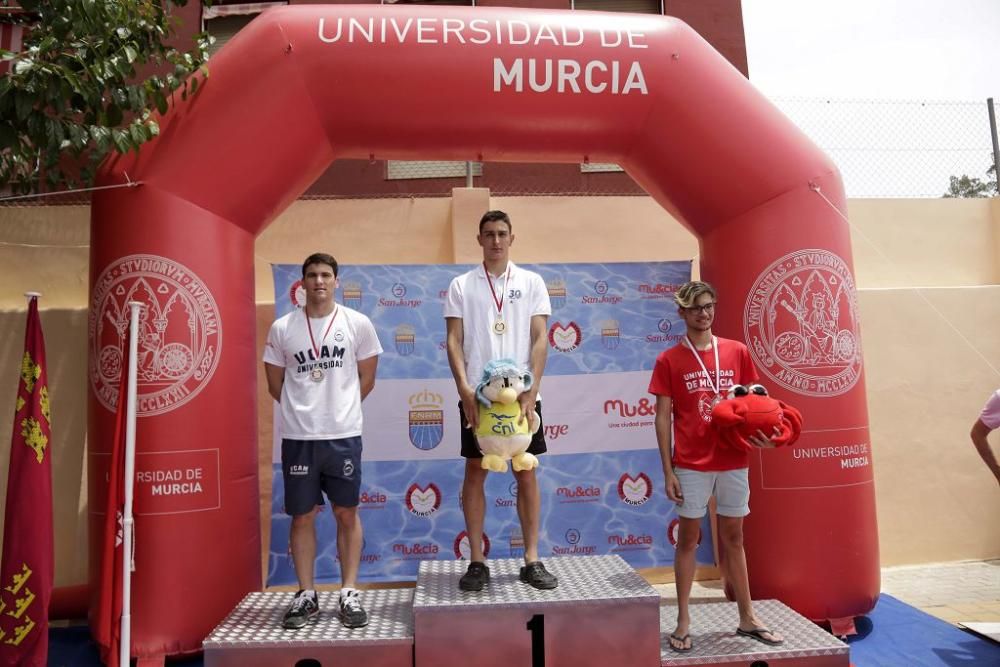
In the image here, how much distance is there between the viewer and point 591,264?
4922mm

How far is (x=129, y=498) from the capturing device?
10.3 ft

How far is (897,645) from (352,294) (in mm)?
3573

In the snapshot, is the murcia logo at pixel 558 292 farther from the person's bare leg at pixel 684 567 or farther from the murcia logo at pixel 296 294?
the person's bare leg at pixel 684 567

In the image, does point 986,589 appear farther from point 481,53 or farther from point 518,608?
point 481,53

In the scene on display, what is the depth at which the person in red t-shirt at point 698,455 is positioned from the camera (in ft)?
10.5

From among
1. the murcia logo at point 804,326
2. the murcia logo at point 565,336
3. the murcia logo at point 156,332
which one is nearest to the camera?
the murcia logo at point 156,332

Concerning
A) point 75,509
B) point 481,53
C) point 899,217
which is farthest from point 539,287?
point 899,217

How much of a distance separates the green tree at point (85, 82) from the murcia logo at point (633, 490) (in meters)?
3.39

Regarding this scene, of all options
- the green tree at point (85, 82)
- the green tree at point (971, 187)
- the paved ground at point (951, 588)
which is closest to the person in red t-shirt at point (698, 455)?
the paved ground at point (951, 588)

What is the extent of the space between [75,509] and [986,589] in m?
5.71

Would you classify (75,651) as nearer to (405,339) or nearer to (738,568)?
(405,339)

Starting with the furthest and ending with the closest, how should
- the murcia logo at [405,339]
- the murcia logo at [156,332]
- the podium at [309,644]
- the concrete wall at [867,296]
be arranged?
the concrete wall at [867,296], the murcia logo at [405,339], the murcia logo at [156,332], the podium at [309,644]

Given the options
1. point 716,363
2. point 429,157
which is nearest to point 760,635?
point 716,363

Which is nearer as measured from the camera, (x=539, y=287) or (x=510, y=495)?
(x=539, y=287)
